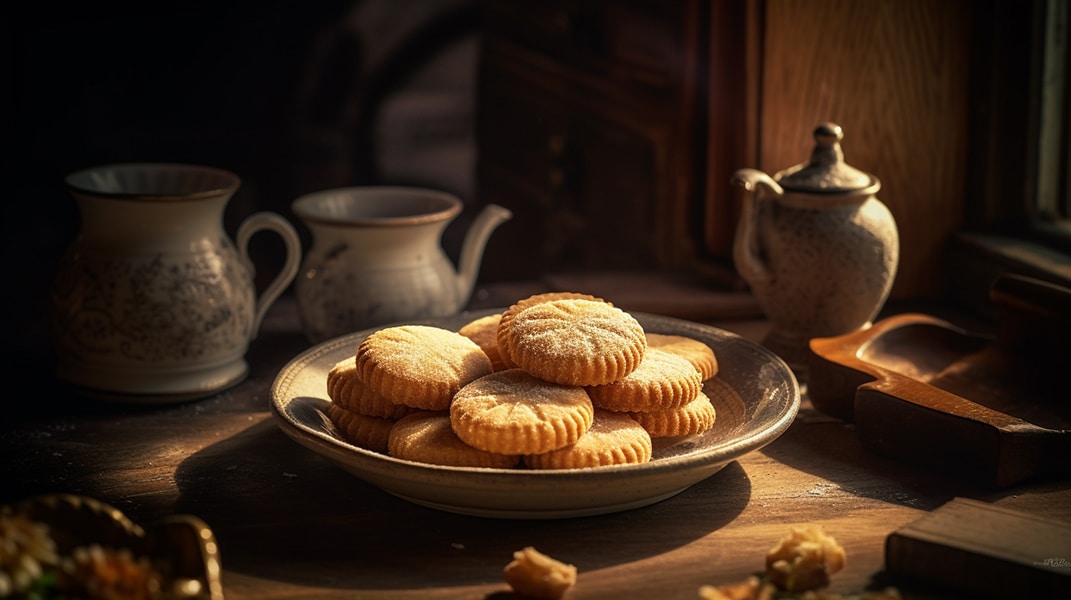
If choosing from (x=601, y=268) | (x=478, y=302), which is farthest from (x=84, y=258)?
(x=601, y=268)

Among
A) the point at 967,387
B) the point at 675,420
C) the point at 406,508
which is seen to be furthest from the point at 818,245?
the point at 406,508

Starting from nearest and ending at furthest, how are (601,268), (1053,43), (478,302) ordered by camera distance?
1. (1053,43)
2. (478,302)
3. (601,268)

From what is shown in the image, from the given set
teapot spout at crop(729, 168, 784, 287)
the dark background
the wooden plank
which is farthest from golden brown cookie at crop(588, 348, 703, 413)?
the dark background

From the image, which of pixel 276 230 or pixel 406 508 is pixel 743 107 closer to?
pixel 276 230

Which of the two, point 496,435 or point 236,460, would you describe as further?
point 236,460

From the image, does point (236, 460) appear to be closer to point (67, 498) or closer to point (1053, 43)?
point (67, 498)

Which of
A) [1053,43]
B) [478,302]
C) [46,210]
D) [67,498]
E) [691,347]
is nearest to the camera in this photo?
[67,498]

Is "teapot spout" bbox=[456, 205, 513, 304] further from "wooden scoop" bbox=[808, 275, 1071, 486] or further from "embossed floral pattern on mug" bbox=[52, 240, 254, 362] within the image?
"wooden scoop" bbox=[808, 275, 1071, 486]
